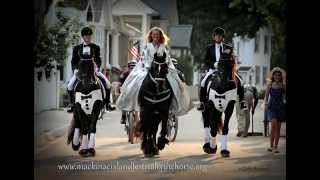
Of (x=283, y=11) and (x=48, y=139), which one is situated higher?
(x=283, y=11)

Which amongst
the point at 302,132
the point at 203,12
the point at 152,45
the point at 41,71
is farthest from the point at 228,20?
the point at 41,71

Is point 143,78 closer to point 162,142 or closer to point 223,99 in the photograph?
point 162,142

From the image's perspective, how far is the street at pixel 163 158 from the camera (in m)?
5.73

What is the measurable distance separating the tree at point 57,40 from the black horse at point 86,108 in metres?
0.20

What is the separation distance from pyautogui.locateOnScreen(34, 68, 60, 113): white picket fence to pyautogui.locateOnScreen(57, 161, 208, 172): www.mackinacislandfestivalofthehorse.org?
1.75 feet

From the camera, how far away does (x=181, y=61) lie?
584 cm

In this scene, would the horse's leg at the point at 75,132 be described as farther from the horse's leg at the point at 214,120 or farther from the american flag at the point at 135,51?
the horse's leg at the point at 214,120

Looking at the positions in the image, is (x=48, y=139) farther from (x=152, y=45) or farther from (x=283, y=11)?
(x=283, y=11)

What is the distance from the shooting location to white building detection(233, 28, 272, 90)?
5734 millimetres

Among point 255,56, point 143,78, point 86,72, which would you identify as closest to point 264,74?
point 255,56

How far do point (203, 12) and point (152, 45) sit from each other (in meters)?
0.53

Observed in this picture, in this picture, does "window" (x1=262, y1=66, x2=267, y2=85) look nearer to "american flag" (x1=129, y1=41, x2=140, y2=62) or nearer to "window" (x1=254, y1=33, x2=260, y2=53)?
"window" (x1=254, y1=33, x2=260, y2=53)

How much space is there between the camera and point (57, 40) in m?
5.79

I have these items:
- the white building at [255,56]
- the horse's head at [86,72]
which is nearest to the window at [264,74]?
the white building at [255,56]
